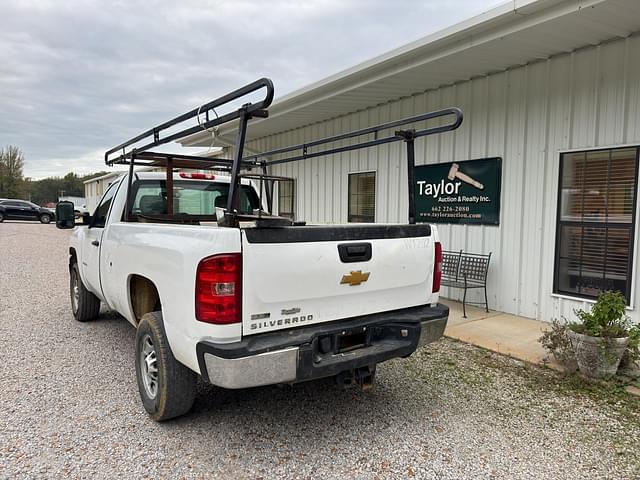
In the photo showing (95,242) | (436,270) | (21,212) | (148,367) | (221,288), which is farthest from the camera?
(21,212)

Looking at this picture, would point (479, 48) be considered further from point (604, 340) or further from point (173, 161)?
point (173, 161)

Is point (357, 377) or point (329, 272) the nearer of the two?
point (329, 272)

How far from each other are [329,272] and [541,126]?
4209 millimetres

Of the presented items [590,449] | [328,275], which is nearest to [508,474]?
[590,449]

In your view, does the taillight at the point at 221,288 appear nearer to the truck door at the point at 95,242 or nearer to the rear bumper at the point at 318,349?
the rear bumper at the point at 318,349

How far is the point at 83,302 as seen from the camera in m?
5.64

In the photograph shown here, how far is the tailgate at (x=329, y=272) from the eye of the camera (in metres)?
2.51

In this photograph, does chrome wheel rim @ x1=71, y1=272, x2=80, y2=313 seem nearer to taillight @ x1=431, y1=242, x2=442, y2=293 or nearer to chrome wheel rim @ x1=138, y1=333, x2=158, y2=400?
chrome wheel rim @ x1=138, y1=333, x2=158, y2=400

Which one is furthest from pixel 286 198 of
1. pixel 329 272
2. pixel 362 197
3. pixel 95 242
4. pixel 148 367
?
pixel 329 272

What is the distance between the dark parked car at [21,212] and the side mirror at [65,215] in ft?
96.6

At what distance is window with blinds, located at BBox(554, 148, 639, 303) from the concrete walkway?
0.66 m

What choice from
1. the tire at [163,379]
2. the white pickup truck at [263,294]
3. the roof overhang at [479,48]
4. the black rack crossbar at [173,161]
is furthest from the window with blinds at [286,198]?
the tire at [163,379]

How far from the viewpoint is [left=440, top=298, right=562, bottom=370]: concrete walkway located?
4.58 meters

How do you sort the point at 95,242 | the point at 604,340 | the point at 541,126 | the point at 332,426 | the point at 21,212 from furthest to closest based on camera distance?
the point at 21,212, the point at 541,126, the point at 95,242, the point at 604,340, the point at 332,426
